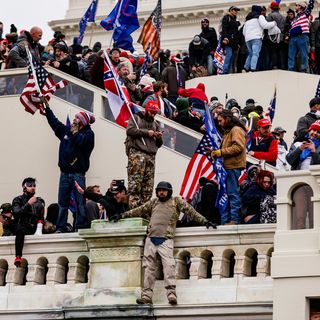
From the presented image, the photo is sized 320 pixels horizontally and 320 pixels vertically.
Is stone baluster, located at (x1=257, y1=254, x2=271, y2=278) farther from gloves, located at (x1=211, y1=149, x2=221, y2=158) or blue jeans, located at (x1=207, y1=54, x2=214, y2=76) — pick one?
blue jeans, located at (x1=207, y1=54, x2=214, y2=76)

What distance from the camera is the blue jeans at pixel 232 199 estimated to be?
31188 millimetres

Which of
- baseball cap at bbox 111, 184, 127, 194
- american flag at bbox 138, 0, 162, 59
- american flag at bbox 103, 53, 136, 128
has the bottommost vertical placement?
baseball cap at bbox 111, 184, 127, 194

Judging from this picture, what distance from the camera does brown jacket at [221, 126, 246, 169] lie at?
31562 millimetres

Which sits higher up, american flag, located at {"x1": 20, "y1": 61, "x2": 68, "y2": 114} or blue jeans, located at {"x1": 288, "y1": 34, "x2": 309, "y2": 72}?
blue jeans, located at {"x1": 288, "y1": 34, "x2": 309, "y2": 72}

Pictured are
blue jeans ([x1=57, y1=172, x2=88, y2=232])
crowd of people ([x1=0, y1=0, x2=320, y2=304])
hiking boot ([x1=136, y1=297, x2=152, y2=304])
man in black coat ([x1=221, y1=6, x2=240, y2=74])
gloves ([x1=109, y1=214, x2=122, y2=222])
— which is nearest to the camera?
hiking boot ([x1=136, y1=297, x2=152, y2=304])

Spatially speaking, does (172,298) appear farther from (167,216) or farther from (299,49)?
(299,49)

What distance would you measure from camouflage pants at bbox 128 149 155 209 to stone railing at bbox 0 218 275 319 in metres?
0.98

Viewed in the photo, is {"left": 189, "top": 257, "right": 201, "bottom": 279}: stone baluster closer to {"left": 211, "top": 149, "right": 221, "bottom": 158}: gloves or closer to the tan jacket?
the tan jacket

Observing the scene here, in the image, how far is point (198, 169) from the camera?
3412cm

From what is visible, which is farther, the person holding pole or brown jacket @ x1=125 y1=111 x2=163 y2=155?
brown jacket @ x1=125 y1=111 x2=163 y2=155

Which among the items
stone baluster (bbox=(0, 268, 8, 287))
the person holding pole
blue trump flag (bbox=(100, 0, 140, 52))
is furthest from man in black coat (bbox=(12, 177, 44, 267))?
blue trump flag (bbox=(100, 0, 140, 52))

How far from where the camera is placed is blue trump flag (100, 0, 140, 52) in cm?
4347

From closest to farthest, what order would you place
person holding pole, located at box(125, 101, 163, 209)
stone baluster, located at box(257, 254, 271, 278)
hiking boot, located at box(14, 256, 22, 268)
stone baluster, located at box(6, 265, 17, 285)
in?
stone baluster, located at box(257, 254, 271, 278) < hiking boot, located at box(14, 256, 22, 268) < stone baluster, located at box(6, 265, 17, 285) < person holding pole, located at box(125, 101, 163, 209)

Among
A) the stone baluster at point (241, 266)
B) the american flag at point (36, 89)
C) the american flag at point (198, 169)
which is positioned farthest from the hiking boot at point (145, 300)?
the american flag at point (36, 89)
